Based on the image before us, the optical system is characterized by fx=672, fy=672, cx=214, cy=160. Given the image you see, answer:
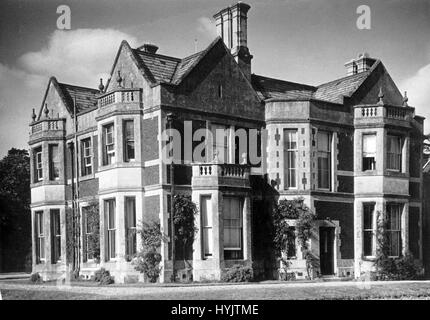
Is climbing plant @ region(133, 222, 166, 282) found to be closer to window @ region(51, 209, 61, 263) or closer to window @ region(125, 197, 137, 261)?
window @ region(125, 197, 137, 261)

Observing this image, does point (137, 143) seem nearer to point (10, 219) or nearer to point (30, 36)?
point (30, 36)

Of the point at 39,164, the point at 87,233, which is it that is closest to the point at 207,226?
the point at 87,233

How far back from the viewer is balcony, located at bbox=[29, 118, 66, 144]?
97.7 feet

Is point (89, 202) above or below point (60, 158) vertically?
below

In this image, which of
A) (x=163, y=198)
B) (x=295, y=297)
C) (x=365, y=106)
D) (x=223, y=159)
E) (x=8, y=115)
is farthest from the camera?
Result: (x=365, y=106)

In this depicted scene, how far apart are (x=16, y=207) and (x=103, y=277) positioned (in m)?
8.27

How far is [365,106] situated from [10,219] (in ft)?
55.5

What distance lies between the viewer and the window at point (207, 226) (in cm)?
2564

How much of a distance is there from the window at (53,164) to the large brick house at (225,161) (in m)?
0.06

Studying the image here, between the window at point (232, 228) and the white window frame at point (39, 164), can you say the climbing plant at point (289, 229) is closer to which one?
the window at point (232, 228)

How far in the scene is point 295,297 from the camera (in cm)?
1991

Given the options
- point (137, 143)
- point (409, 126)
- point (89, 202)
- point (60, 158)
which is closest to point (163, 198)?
point (137, 143)

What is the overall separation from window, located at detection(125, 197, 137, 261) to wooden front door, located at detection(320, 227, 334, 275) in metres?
7.93

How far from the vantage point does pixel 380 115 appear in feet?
95.3
